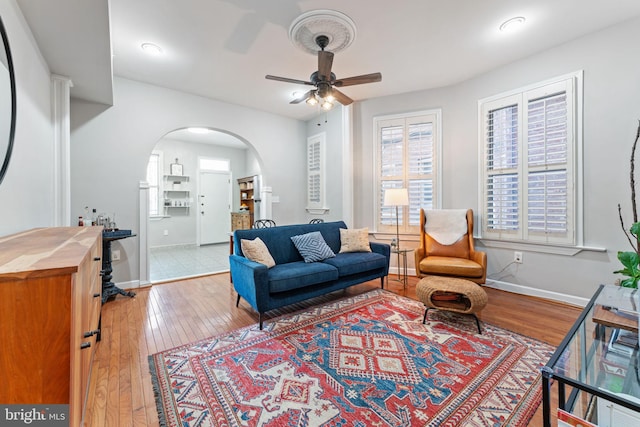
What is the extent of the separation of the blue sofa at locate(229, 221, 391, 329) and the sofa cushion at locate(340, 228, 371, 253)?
0.29 feet

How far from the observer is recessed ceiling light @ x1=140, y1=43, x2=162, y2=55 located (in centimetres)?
272

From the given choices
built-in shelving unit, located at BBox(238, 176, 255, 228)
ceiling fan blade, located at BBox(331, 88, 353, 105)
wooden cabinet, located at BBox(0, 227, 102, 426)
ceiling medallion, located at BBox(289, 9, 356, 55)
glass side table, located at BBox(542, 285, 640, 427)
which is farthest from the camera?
built-in shelving unit, located at BBox(238, 176, 255, 228)

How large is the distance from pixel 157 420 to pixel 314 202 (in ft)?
13.1

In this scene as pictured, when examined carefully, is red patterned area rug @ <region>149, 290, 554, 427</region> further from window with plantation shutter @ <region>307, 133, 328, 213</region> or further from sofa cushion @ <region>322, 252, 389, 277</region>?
window with plantation shutter @ <region>307, 133, 328, 213</region>

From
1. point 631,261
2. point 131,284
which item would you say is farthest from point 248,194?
point 631,261

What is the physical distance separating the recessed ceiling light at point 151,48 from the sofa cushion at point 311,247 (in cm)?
256

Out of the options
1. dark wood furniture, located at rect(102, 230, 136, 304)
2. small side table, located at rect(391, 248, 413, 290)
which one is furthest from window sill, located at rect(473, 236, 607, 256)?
dark wood furniture, located at rect(102, 230, 136, 304)

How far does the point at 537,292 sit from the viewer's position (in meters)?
3.04

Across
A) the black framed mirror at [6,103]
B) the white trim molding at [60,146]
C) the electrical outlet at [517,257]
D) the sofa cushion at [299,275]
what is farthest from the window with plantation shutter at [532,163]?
the white trim molding at [60,146]

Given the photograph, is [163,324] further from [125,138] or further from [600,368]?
[600,368]

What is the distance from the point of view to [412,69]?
3314 millimetres

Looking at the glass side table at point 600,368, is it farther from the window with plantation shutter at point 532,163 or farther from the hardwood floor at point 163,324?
the window with plantation shutter at point 532,163

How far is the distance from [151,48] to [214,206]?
16.2 ft

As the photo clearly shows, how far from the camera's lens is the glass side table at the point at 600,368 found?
35.7 inches
